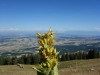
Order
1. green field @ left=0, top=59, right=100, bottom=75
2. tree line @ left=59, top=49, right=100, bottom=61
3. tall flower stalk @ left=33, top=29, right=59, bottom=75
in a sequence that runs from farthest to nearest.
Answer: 1. tree line @ left=59, top=49, right=100, bottom=61
2. green field @ left=0, top=59, right=100, bottom=75
3. tall flower stalk @ left=33, top=29, right=59, bottom=75

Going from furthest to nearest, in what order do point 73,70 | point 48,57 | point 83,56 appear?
point 83,56 → point 73,70 → point 48,57

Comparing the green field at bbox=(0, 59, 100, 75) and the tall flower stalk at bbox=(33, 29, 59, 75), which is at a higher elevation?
the tall flower stalk at bbox=(33, 29, 59, 75)

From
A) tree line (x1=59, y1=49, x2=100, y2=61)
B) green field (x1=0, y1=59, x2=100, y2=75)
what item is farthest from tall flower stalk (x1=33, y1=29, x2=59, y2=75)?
tree line (x1=59, y1=49, x2=100, y2=61)

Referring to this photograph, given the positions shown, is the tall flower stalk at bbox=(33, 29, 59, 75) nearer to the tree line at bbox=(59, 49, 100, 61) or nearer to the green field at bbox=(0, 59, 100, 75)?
the green field at bbox=(0, 59, 100, 75)

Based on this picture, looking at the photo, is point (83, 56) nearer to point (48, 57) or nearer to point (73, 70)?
point (73, 70)

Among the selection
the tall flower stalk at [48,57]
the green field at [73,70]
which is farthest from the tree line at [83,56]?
the tall flower stalk at [48,57]

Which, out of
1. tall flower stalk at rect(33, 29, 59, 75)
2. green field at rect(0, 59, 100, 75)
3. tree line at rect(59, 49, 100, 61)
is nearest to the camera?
tall flower stalk at rect(33, 29, 59, 75)

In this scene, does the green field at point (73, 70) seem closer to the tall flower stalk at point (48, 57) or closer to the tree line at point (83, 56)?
the tall flower stalk at point (48, 57)

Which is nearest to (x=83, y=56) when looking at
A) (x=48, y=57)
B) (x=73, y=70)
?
(x=73, y=70)

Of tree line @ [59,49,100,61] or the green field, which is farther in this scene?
tree line @ [59,49,100,61]

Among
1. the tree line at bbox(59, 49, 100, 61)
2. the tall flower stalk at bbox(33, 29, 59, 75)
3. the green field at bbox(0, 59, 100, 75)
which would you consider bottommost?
the tree line at bbox(59, 49, 100, 61)

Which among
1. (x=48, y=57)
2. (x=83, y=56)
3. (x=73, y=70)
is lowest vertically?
(x=83, y=56)

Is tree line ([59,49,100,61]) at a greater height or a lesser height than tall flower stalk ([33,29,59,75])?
lesser

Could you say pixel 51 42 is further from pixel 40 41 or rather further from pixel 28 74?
pixel 28 74
